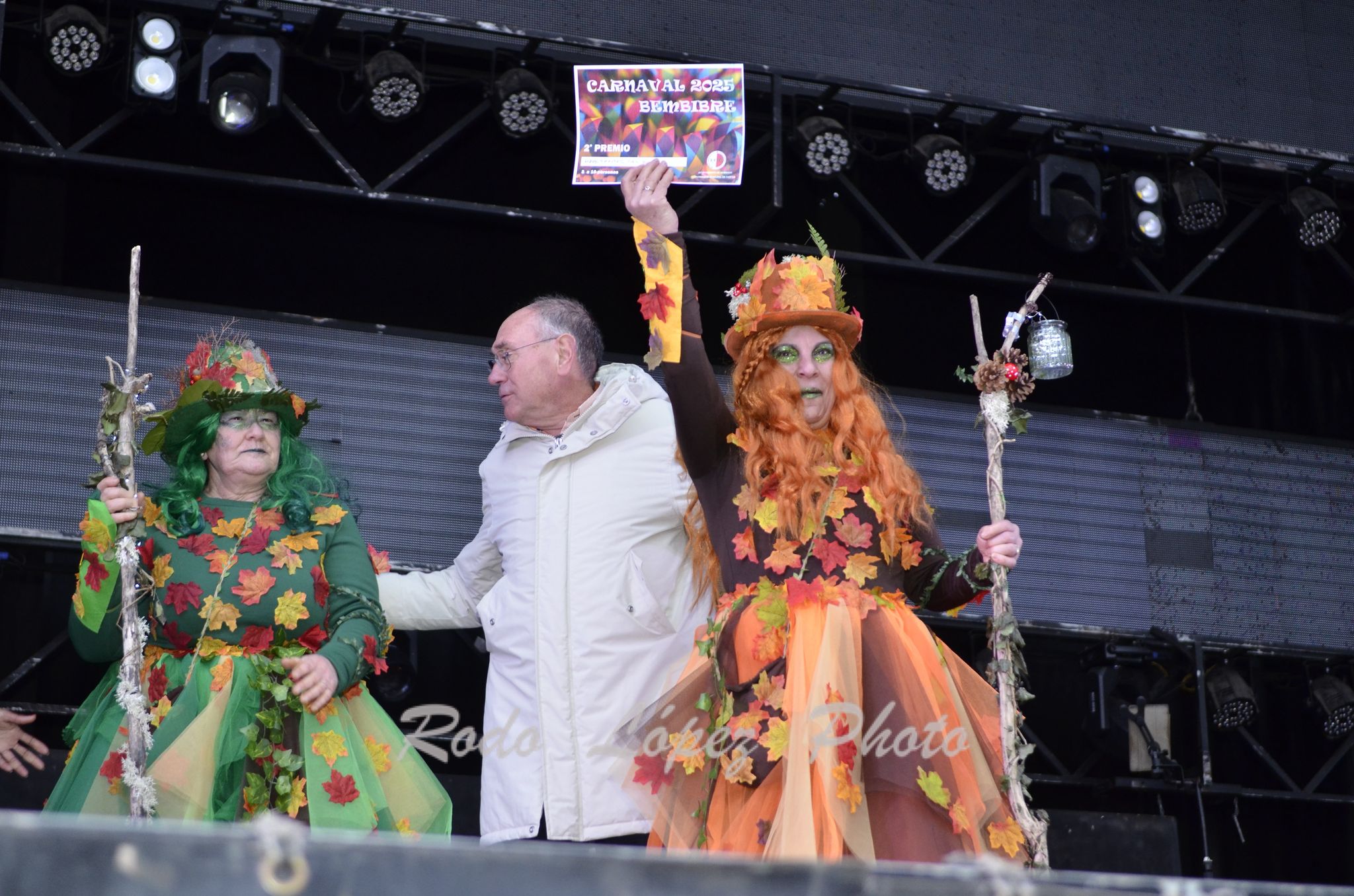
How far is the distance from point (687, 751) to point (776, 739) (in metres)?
0.26

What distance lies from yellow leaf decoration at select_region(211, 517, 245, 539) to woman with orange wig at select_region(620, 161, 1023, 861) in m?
1.01

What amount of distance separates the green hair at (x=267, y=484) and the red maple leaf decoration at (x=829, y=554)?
123cm

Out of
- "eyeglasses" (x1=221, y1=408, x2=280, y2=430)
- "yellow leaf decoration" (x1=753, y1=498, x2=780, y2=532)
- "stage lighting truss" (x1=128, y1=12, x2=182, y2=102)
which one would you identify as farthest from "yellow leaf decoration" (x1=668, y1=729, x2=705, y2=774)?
"stage lighting truss" (x1=128, y1=12, x2=182, y2=102)

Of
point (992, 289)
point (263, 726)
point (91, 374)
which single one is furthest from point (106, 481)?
point (992, 289)

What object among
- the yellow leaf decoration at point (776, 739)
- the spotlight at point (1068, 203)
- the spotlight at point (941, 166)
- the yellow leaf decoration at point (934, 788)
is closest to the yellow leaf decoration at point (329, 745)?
the yellow leaf decoration at point (776, 739)

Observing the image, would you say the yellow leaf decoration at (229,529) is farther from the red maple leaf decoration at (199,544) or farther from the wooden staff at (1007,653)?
the wooden staff at (1007,653)

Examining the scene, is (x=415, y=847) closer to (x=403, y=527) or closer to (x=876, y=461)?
(x=876, y=461)

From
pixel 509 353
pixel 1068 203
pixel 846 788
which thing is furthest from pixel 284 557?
pixel 1068 203

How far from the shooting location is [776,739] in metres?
3.03

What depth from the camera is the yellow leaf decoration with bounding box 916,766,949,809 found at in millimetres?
2965

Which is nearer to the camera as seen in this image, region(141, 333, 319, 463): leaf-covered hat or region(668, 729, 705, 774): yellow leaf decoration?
region(668, 729, 705, 774): yellow leaf decoration

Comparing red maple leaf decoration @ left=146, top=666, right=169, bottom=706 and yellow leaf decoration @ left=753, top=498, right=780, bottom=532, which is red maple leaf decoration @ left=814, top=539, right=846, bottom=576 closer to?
yellow leaf decoration @ left=753, top=498, right=780, bottom=532

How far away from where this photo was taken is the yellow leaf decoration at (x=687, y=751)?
3195mm

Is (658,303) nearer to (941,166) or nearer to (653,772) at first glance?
(653,772)
